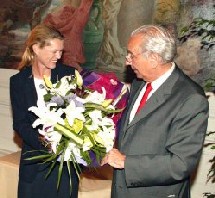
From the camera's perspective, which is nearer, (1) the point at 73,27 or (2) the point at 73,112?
(2) the point at 73,112

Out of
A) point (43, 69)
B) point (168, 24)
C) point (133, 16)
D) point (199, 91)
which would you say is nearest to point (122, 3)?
point (133, 16)

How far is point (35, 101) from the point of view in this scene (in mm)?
2965

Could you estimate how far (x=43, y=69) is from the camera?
3078 millimetres

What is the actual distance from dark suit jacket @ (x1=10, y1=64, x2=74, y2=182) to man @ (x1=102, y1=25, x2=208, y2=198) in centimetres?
84

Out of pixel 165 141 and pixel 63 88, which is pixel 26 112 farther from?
pixel 165 141

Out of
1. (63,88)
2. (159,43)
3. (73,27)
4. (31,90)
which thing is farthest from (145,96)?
(73,27)

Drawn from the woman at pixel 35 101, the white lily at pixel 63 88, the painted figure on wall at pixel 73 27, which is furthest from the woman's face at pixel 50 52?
the painted figure on wall at pixel 73 27

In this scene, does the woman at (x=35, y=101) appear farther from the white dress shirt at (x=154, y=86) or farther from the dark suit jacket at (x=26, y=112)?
the white dress shirt at (x=154, y=86)

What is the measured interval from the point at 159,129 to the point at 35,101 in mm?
1159

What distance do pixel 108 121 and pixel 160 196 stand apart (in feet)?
1.69

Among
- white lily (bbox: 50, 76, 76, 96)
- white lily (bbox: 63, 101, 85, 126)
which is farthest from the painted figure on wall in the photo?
white lily (bbox: 63, 101, 85, 126)

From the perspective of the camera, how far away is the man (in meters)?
2.04

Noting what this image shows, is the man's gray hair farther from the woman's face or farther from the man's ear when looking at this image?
the woman's face

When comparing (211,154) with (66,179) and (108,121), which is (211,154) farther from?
(108,121)
